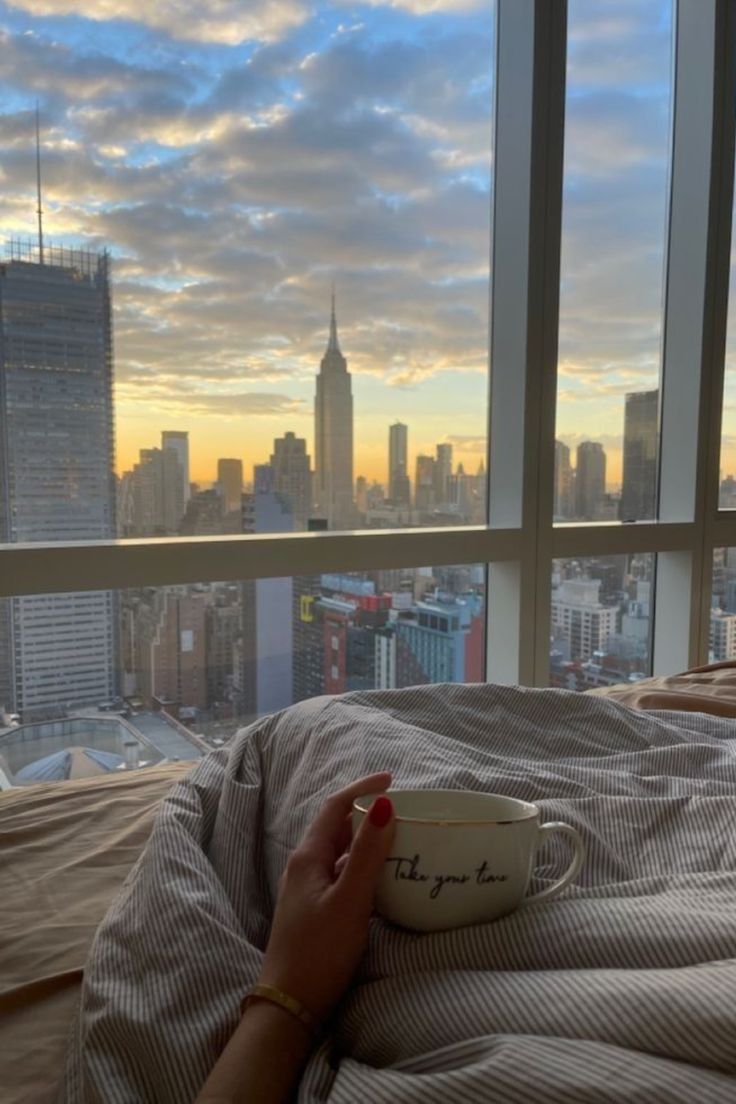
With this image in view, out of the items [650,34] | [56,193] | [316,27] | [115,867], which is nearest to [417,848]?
[115,867]

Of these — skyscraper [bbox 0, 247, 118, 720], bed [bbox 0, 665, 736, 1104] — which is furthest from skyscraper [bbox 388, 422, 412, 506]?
bed [bbox 0, 665, 736, 1104]

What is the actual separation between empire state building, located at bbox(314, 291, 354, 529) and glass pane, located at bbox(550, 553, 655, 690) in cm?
68

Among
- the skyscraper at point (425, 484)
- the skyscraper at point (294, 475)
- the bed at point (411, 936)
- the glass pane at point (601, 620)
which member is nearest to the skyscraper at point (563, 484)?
the glass pane at point (601, 620)

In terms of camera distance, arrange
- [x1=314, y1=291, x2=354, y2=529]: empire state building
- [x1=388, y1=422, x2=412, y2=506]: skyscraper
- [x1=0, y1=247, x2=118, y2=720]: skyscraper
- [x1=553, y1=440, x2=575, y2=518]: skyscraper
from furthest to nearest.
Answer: [x1=553, y1=440, x2=575, y2=518]: skyscraper → [x1=388, y1=422, x2=412, y2=506]: skyscraper → [x1=314, y1=291, x2=354, y2=529]: empire state building → [x1=0, y1=247, x2=118, y2=720]: skyscraper

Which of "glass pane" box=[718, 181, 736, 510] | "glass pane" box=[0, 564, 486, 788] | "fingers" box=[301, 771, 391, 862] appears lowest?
"glass pane" box=[0, 564, 486, 788]

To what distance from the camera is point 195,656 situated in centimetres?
204

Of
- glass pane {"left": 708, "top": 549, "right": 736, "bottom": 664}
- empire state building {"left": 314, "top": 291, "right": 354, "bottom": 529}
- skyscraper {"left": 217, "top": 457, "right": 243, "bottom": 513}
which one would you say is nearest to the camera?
skyscraper {"left": 217, "top": 457, "right": 243, "bottom": 513}

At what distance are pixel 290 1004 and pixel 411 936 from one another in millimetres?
86

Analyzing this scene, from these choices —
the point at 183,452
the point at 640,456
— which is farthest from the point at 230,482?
the point at 640,456

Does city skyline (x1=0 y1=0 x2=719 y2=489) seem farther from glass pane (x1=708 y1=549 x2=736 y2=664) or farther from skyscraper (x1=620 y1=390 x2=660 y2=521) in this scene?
glass pane (x1=708 y1=549 x2=736 y2=664)

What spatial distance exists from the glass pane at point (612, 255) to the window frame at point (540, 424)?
0.08 meters

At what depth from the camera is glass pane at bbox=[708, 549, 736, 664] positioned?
9.36 feet

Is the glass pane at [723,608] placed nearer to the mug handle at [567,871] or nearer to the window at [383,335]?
the window at [383,335]

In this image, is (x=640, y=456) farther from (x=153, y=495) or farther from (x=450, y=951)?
(x=450, y=951)
